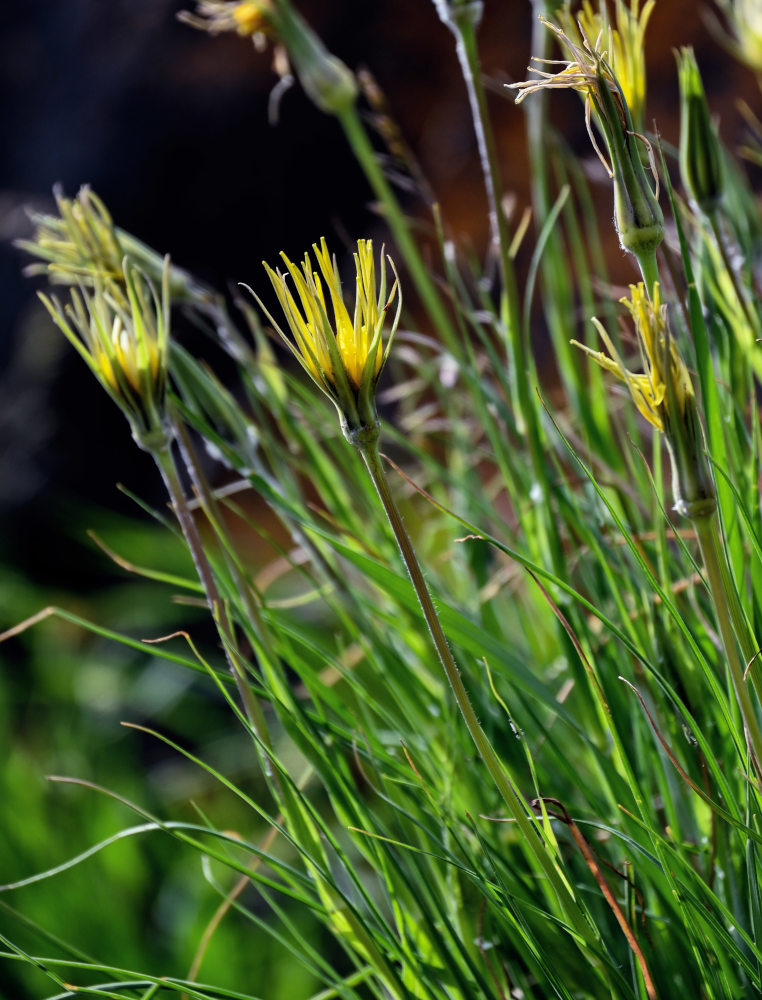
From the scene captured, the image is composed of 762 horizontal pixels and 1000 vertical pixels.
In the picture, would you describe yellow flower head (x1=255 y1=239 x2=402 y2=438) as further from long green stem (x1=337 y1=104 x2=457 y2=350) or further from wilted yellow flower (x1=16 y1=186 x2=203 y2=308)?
long green stem (x1=337 y1=104 x2=457 y2=350)

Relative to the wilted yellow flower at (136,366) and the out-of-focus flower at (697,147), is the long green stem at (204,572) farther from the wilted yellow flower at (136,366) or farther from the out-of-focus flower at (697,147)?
the out-of-focus flower at (697,147)

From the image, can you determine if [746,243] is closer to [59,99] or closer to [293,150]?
[293,150]

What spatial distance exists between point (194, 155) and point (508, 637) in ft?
5.26

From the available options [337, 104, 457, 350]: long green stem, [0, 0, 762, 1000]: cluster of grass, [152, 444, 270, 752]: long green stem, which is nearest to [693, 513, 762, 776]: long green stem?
[0, 0, 762, 1000]: cluster of grass

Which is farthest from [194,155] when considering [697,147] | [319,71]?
[697,147]

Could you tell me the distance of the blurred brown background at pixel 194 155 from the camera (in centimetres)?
188

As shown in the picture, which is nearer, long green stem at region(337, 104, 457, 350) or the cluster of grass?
the cluster of grass

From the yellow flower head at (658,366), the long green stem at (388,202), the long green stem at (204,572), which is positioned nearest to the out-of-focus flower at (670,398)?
the yellow flower head at (658,366)

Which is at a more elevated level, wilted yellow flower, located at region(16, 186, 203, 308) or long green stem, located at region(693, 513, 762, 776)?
wilted yellow flower, located at region(16, 186, 203, 308)

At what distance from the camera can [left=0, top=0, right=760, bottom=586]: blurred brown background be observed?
6.15 ft

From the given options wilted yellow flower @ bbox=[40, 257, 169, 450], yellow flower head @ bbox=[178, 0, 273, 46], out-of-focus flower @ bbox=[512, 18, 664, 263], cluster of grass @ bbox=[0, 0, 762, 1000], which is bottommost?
cluster of grass @ bbox=[0, 0, 762, 1000]

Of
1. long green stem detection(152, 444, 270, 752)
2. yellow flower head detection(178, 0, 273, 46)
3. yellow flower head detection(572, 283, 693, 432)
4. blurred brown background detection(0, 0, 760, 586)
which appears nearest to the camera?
yellow flower head detection(572, 283, 693, 432)

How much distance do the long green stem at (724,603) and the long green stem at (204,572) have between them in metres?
0.17

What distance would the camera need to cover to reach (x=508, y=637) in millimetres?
645
